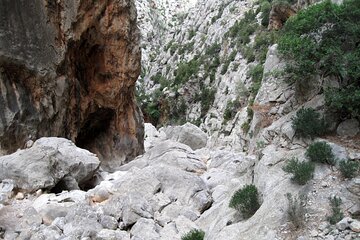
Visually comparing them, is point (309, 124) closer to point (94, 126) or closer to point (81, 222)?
point (81, 222)

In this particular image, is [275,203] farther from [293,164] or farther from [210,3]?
[210,3]

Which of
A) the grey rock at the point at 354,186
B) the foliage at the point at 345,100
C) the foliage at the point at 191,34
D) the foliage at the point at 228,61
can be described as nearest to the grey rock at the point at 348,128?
the foliage at the point at 345,100

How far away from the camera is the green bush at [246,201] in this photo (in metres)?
10.2

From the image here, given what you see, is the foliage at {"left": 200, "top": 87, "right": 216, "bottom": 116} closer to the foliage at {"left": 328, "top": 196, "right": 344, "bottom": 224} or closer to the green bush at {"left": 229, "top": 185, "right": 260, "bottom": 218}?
the green bush at {"left": 229, "top": 185, "right": 260, "bottom": 218}

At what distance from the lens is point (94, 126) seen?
26312 mm

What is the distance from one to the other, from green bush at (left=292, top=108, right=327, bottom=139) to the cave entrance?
15.7 meters

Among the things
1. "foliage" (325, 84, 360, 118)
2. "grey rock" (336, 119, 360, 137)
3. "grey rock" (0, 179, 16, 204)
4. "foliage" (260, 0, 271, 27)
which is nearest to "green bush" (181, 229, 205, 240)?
"grey rock" (336, 119, 360, 137)

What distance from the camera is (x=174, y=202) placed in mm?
13477

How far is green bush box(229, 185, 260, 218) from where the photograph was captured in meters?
10.2

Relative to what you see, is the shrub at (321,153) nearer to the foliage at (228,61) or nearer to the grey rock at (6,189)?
the grey rock at (6,189)

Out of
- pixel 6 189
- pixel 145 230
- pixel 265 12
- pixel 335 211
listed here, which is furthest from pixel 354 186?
pixel 265 12

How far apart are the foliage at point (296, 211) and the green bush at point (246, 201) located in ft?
4.73

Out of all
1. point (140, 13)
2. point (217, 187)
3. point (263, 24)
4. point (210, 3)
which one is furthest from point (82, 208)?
point (140, 13)

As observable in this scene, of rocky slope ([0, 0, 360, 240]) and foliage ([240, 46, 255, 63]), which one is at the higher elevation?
foliage ([240, 46, 255, 63])
